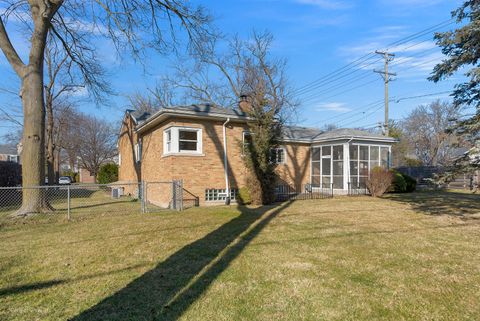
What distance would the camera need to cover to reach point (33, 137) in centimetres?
1059

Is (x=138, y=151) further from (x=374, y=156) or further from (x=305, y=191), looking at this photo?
(x=374, y=156)

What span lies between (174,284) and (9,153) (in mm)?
65448

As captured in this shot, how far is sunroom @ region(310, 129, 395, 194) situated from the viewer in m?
17.5

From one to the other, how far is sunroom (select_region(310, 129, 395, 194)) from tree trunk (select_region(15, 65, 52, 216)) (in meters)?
13.5

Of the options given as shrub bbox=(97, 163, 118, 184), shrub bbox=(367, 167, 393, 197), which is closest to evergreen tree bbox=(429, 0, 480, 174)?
shrub bbox=(367, 167, 393, 197)

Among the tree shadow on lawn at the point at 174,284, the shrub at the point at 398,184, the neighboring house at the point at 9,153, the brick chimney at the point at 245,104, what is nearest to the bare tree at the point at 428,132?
the shrub at the point at 398,184

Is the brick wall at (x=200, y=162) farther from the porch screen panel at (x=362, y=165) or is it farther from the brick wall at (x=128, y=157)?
the porch screen panel at (x=362, y=165)

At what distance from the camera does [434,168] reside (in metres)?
23.9

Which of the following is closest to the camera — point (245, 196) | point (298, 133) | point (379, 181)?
point (245, 196)

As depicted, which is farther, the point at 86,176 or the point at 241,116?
the point at 86,176

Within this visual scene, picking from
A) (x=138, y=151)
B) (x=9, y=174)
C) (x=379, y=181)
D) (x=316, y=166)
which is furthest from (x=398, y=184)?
(x=9, y=174)

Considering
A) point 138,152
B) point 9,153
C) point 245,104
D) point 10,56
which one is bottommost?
point 138,152

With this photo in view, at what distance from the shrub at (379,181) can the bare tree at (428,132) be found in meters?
28.6

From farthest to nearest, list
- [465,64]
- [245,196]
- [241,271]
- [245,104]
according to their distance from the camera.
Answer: [245,104]
[245,196]
[465,64]
[241,271]
